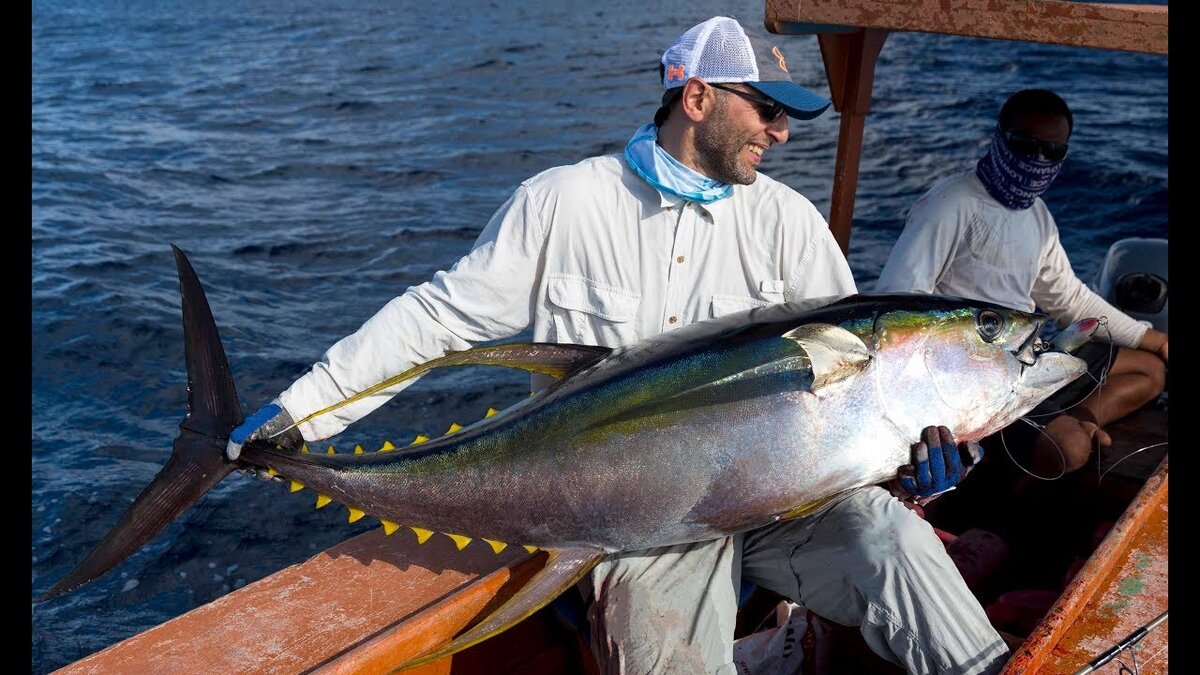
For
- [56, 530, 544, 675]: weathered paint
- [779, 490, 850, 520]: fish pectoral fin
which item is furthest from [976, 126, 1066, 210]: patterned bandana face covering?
[56, 530, 544, 675]: weathered paint

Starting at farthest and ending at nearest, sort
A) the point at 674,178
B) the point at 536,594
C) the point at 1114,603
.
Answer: the point at 674,178 < the point at 1114,603 < the point at 536,594

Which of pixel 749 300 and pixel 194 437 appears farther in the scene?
pixel 749 300

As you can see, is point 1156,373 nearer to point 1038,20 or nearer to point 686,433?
point 1038,20

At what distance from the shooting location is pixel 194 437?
8.55 ft

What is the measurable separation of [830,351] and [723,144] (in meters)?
0.79

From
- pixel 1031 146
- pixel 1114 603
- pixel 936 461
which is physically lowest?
pixel 1114 603

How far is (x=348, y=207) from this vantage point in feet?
38.2

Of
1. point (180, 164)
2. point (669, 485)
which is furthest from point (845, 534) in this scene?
point (180, 164)

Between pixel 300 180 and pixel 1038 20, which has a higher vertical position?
pixel 1038 20

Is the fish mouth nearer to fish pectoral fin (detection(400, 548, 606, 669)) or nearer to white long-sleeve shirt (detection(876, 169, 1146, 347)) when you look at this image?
fish pectoral fin (detection(400, 548, 606, 669))

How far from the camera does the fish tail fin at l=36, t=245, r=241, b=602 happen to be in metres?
2.49

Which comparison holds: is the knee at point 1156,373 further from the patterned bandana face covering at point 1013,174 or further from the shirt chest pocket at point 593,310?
the shirt chest pocket at point 593,310

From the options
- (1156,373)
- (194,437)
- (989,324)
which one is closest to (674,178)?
(989,324)

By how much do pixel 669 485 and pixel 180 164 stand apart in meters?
12.5
